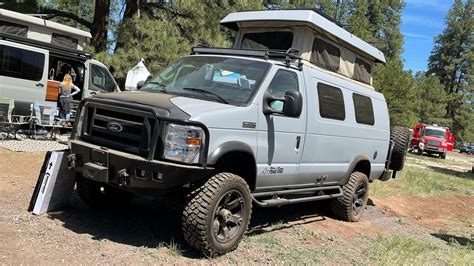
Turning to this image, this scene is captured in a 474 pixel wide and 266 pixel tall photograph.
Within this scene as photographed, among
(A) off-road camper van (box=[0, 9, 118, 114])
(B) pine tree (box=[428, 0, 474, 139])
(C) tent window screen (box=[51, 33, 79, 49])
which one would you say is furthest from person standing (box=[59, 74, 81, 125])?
(B) pine tree (box=[428, 0, 474, 139])

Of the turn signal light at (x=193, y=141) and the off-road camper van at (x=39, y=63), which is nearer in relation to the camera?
the turn signal light at (x=193, y=141)

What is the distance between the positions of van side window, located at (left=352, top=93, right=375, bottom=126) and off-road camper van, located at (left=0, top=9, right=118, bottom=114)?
7.92 m

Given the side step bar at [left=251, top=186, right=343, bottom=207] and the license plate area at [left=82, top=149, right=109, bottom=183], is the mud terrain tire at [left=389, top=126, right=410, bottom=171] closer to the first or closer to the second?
the side step bar at [left=251, top=186, right=343, bottom=207]

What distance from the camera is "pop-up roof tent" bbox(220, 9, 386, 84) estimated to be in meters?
7.88

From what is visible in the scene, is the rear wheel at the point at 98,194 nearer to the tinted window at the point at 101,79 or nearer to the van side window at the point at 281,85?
the van side window at the point at 281,85

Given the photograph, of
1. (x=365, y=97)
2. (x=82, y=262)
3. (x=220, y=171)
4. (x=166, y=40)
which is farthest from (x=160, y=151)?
(x=166, y=40)

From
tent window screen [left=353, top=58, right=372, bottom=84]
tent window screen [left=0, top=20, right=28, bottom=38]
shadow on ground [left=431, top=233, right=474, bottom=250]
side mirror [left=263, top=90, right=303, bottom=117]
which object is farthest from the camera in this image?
tent window screen [left=0, top=20, right=28, bottom=38]

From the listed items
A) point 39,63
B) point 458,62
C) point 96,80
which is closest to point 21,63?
point 39,63

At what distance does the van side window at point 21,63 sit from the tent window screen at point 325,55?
731cm

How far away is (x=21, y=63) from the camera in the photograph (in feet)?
38.3

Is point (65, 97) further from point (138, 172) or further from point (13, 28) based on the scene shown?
point (138, 172)

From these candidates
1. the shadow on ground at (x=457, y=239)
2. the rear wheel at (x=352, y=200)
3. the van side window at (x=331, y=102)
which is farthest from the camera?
the shadow on ground at (x=457, y=239)

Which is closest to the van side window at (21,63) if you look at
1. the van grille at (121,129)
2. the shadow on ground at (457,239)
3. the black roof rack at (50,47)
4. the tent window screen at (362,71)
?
the black roof rack at (50,47)

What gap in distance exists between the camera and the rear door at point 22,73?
1135cm
